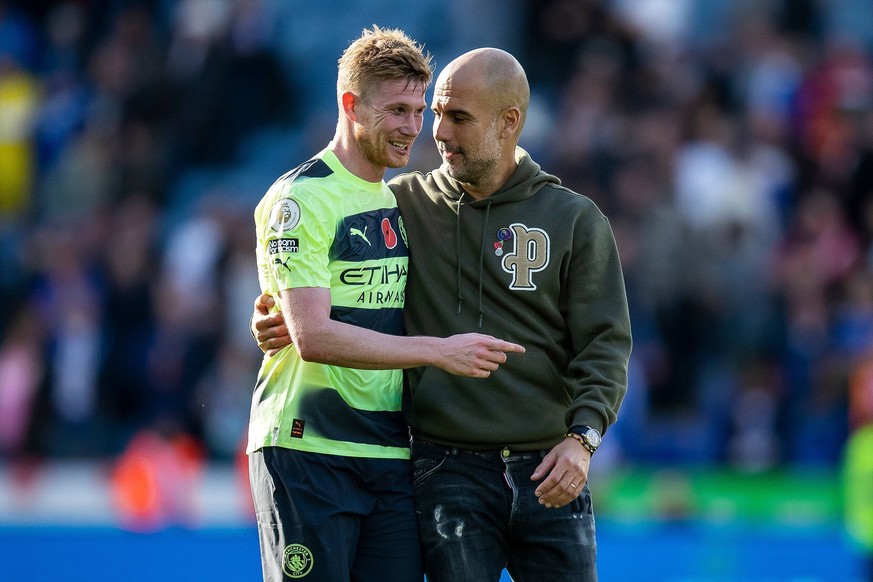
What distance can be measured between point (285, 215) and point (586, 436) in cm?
117

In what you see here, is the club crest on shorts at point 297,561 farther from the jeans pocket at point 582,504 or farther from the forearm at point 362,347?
the jeans pocket at point 582,504

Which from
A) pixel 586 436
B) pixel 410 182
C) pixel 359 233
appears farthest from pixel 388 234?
pixel 586 436

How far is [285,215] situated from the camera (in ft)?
14.0

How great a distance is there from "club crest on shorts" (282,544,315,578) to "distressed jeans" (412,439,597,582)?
413 mm

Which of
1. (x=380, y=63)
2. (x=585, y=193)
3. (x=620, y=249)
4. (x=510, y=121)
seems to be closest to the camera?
(x=380, y=63)

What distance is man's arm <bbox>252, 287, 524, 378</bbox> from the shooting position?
4.08 metres

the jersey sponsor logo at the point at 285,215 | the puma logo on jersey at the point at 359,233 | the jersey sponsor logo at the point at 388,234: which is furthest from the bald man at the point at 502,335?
the jersey sponsor logo at the point at 285,215

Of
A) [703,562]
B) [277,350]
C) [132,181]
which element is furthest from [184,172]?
[277,350]

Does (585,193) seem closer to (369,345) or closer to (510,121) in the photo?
(510,121)

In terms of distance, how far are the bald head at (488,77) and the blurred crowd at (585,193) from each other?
544cm

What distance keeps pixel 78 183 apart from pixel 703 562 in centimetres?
699

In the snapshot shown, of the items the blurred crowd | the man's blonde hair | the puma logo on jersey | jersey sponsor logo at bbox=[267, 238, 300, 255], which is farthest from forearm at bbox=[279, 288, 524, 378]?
the blurred crowd

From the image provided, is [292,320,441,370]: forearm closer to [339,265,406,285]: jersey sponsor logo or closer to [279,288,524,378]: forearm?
[279,288,524,378]: forearm

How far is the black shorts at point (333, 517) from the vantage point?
4281 mm
